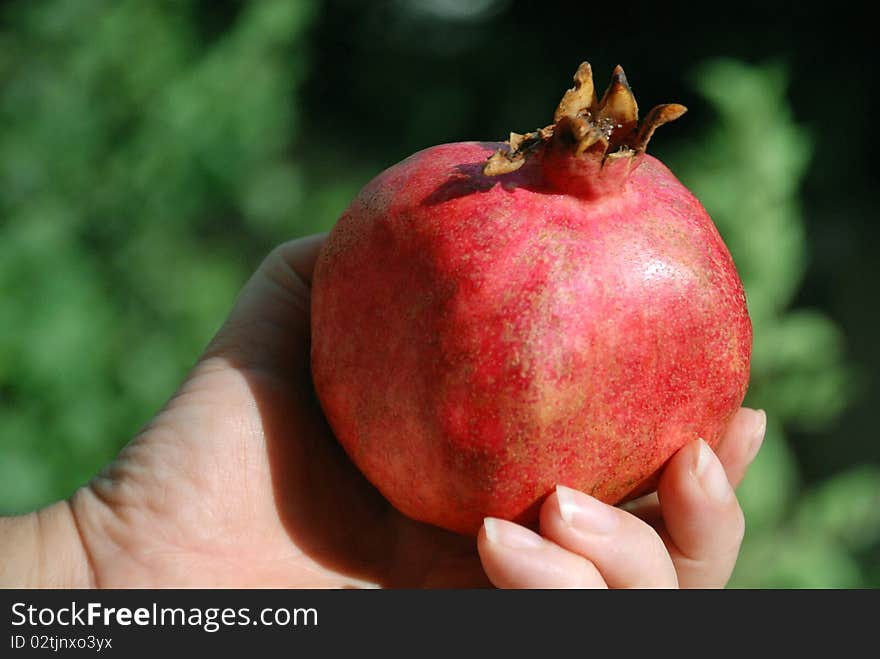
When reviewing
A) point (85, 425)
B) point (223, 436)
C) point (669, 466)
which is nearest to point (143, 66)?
point (85, 425)

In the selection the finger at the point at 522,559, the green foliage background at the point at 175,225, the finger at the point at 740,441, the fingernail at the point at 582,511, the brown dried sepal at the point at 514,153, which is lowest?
the finger at the point at 522,559

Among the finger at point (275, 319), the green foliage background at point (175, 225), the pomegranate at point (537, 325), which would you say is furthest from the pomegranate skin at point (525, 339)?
the green foliage background at point (175, 225)

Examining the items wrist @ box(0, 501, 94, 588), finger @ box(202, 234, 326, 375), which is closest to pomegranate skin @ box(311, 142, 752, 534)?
finger @ box(202, 234, 326, 375)

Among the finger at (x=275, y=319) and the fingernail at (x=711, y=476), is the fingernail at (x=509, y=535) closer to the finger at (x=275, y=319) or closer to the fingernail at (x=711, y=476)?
the fingernail at (x=711, y=476)

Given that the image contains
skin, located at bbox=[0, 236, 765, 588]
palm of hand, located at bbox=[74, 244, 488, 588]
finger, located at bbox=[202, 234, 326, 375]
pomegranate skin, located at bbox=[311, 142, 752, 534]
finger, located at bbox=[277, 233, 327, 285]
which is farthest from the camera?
finger, located at bbox=[277, 233, 327, 285]

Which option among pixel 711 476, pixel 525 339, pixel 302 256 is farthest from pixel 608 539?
pixel 302 256

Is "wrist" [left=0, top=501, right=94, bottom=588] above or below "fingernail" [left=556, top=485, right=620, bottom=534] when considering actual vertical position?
above

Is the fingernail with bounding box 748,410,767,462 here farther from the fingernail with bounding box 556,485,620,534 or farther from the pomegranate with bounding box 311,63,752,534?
the fingernail with bounding box 556,485,620,534

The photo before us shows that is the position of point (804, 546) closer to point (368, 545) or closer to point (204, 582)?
point (368, 545)

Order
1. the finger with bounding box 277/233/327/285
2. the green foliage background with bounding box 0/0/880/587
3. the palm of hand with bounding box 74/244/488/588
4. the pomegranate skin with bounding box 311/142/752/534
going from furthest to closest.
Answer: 1. the green foliage background with bounding box 0/0/880/587
2. the finger with bounding box 277/233/327/285
3. the palm of hand with bounding box 74/244/488/588
4. the pomegranate skin with bounding box 311/142/752/534
